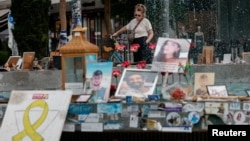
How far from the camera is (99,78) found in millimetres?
6324

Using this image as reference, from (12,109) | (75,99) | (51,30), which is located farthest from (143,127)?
(51,30)

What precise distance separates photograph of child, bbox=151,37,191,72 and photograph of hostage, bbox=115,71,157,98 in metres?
0.11

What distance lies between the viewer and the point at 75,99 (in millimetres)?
6211

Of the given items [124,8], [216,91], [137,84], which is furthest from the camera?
[124,8]

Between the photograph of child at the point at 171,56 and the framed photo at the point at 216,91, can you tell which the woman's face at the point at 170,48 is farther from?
the framed photo at the point at 216,91

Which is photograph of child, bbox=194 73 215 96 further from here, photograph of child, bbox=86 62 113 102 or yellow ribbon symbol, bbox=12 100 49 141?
yellow ribbon symbol, bbox=12 100 49 141

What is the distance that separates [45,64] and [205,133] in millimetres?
7882

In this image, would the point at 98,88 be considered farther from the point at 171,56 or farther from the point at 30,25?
the point at 30,25

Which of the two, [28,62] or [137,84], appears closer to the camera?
[137,84]

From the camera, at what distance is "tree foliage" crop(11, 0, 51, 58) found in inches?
877

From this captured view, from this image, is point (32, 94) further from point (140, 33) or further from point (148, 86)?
point (140, 33)

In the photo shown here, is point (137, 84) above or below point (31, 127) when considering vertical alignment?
above

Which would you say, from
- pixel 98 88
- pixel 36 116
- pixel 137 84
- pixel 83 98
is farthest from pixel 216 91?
pixel 36 116

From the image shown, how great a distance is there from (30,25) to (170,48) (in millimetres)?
16647
